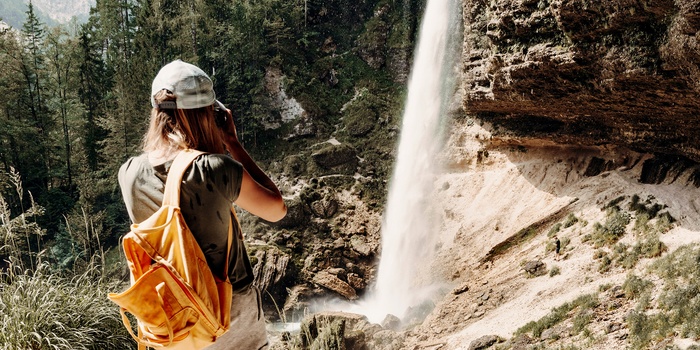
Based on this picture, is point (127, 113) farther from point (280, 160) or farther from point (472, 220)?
point (472, 220)

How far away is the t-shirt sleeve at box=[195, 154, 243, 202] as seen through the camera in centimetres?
181

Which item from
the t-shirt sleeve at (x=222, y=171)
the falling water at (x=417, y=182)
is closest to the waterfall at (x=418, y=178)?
the falling water at (x=417, y=182)

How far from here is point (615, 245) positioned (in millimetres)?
9180

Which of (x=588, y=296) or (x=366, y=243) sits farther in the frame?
(x=366, y=243)

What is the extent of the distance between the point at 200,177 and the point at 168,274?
0.35 m

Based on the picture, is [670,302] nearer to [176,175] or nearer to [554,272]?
[554,272]

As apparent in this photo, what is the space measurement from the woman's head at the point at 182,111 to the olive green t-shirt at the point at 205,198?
4.2 inches

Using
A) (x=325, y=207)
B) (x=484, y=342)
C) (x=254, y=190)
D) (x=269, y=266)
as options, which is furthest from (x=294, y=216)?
(x=254, y=190)

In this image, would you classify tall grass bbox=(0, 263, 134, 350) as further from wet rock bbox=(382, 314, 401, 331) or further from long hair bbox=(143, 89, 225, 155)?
wet rock bbox=(382, 314, 401, 331)

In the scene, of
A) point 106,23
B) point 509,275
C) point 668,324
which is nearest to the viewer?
point 668,324

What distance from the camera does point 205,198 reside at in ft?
5.98

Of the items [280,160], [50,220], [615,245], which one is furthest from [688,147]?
[50,220]

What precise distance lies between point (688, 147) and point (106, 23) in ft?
91.5

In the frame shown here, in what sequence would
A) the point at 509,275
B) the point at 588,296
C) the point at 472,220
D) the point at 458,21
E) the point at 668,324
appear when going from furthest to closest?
the point at 458,21
the point at 472,220
the point at 509,275
the point at 588,296
the point at 668,324
